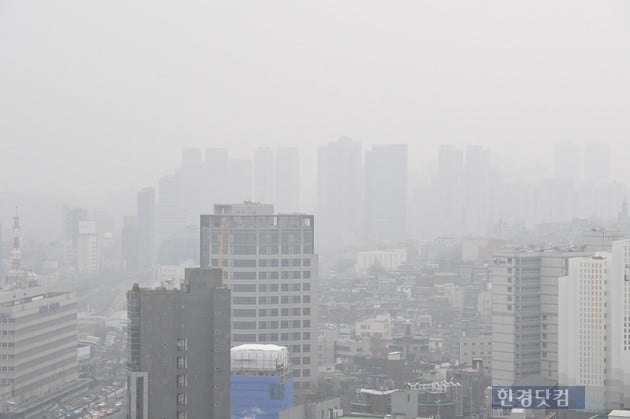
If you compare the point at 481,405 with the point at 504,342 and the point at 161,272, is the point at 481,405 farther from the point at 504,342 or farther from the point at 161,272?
the point at 161,272

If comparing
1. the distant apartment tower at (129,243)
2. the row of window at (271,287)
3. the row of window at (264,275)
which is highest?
the distant apartment tower at (129,243)

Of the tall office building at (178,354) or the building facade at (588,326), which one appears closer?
the tall office building at (178,354)

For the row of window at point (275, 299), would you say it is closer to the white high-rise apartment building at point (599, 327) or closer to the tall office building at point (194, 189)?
the tall office building at point (194, 189)

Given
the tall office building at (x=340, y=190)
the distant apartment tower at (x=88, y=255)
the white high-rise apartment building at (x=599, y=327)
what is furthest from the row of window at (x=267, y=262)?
the tall office building at (x=340, y=190)

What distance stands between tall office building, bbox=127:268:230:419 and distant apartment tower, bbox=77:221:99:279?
561 cm

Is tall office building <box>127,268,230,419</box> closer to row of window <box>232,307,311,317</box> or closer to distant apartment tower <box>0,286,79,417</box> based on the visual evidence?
distant apartment tower <box>0,286,79,417</box>

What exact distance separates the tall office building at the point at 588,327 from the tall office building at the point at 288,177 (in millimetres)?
3388

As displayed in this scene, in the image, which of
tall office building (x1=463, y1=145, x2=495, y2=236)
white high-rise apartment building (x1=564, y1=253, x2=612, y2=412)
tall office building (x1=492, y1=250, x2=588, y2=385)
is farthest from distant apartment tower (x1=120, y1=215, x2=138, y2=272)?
tall office building (x1=463, y1=145, x2=495, y2=236)

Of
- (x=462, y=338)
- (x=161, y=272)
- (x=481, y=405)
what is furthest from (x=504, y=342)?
(x=161, y=272)

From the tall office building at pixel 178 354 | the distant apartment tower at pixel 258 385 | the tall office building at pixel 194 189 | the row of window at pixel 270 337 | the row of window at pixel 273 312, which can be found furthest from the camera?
the tall office building at pixel 194 189

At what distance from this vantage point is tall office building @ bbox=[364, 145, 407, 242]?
46.5 ft

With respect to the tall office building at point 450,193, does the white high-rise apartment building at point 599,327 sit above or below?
below

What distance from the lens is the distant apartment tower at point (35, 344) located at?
8.88m

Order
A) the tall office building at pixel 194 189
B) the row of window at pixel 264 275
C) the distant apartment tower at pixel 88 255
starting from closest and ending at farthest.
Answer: the row of window at pixel 264 275 → the distant apartment tower at pixel 88 255 → the tall office building at pixel 194 189
